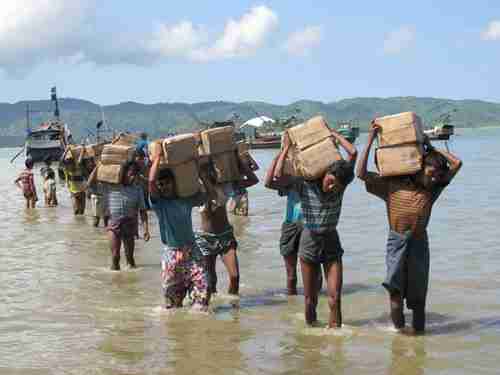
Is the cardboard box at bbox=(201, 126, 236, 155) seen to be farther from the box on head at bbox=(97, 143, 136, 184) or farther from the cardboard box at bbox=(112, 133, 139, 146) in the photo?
the cardboard box at bbox=(112, 133, 139, 146)

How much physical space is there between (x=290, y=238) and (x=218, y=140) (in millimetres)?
1271

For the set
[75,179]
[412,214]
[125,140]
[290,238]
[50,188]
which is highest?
[125,140]

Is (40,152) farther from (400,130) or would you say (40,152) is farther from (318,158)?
(400,130)

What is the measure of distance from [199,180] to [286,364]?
1.91 meters

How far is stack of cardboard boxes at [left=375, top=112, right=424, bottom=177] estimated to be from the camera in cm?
586

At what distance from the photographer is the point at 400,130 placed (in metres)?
5.95

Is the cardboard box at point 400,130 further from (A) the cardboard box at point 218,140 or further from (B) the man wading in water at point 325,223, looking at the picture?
(A) the cardboard box at point 218,140

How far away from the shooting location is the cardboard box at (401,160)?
19.2ft

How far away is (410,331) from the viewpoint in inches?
253

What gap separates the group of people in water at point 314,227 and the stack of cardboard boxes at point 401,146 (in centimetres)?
9

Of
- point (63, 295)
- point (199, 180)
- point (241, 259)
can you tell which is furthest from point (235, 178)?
point (241, 259)

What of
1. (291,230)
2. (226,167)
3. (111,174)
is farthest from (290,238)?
(111,174)

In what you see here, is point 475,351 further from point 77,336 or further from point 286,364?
point 77,336

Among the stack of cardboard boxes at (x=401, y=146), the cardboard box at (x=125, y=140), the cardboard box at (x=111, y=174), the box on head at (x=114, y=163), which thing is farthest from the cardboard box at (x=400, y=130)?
the cardboard box at (x=125, y=140)
